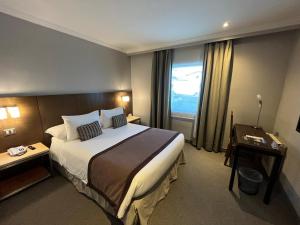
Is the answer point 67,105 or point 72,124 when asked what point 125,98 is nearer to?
point 67,105

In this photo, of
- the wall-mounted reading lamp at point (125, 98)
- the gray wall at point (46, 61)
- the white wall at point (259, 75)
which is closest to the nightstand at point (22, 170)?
the gray wall at point (46, 61)

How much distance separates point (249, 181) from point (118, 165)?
1.88 meters

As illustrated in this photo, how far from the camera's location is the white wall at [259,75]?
243 cm

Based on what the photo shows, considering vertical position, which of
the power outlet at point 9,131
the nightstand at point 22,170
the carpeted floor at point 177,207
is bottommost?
the carpeted floor at point 177,207

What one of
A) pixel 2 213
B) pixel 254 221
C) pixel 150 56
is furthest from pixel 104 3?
pixel 254 221

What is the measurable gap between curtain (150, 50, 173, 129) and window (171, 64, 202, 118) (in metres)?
0.19

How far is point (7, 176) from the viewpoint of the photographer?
6.86 ft

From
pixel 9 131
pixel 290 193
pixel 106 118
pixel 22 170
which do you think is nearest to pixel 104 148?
pixel 106 118

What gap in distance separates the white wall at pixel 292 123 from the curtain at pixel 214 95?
0.90 metres

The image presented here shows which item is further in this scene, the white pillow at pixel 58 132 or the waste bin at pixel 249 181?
the white pillow at pixel 58 132

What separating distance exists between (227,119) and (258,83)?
0.92m

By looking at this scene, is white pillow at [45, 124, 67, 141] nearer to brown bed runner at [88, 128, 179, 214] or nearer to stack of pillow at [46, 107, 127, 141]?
stack of pillow at [46, 107, 127, 141]

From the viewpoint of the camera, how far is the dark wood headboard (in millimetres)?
1987

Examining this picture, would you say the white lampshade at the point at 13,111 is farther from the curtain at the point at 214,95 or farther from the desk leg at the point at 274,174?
the desk leg at the point at 274,174
